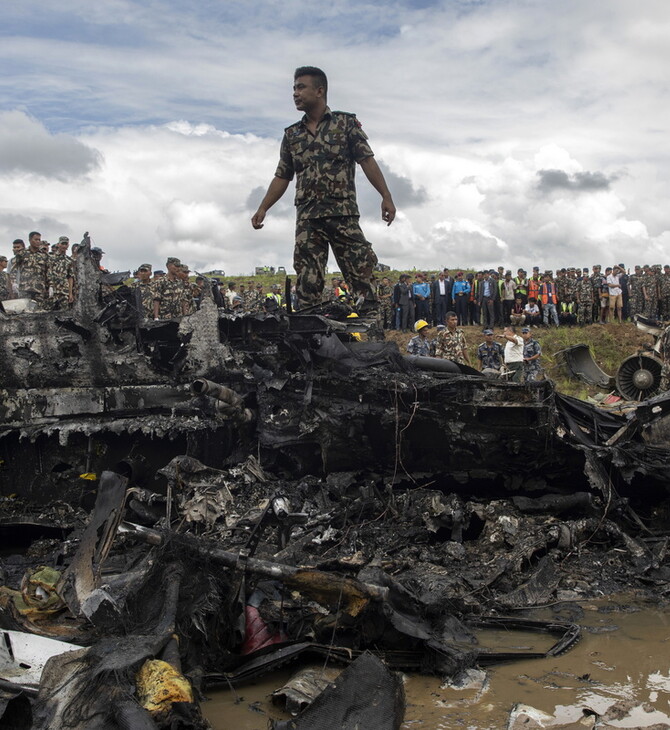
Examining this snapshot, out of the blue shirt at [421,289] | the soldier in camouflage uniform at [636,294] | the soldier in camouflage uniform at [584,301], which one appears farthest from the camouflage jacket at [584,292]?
the blue shirt at [421,289]

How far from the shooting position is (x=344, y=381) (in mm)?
7242

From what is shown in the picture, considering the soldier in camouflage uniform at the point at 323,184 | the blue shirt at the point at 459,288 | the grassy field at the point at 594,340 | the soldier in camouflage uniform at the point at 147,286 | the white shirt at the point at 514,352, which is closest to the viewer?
the soldier in camouflage uniform at the point at 323,184

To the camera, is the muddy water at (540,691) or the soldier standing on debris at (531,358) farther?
the soldier standing on debris at (531,358)

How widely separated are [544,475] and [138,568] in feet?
13.5

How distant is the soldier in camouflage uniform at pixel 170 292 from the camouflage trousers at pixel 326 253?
5512 mm

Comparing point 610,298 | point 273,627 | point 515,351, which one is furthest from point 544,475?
point 610,298

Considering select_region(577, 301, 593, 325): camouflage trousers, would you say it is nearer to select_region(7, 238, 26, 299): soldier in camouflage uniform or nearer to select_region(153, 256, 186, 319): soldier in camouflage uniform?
select_region(153, 256, 186, 319): soldier in camouflage uniform

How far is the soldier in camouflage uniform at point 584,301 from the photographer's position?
933 inches

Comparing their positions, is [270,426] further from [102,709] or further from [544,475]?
[102,709]

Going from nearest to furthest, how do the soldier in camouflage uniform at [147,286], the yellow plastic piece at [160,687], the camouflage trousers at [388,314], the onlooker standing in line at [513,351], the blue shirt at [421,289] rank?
the yellow plastic piece at [160,687]
the soldier in camouflage uniform at [147,286]
the onlooker standing in line at [513,351]
the blue shirt at [421,289]
the camouflage trousers at [388,314]

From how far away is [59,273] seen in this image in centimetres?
1334

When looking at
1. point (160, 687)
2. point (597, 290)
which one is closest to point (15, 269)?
point (160, 687)

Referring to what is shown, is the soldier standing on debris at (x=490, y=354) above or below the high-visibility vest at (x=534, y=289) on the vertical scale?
below

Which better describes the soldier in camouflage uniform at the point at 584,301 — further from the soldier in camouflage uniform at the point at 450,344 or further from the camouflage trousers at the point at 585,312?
the soldier in camouflage uniform at the point at 450,344
